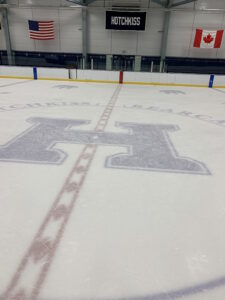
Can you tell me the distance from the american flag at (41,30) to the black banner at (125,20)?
Result: 426 cm

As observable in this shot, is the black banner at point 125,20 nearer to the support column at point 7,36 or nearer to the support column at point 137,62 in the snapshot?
the support column at point 137,62

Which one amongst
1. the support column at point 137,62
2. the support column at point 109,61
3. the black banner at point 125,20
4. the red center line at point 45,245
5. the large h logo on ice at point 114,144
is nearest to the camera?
the red center line at point 45,245

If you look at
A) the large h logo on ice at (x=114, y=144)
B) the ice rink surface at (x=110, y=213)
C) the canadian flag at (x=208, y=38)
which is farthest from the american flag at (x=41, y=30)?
the ice rink surface at (x=110, y=213)

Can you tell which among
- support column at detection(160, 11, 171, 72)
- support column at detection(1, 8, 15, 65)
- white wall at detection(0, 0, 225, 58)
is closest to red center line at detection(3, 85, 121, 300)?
support column at detection(160, 11, 171, 72)

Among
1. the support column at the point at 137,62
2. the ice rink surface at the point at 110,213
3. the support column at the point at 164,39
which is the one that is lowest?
the ice rink surface at the point at 110,213

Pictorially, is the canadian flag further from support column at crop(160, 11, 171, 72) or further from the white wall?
support column at crop(160, 11, 171, 72)

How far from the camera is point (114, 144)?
3.97 metres

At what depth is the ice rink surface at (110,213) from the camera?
1524 mm

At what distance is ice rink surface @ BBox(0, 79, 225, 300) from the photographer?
60.0 inches

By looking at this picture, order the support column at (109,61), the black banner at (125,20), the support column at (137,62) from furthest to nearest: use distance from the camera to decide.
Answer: the support column at (109,61), the support column at (137,62), the black banner at (125,20)

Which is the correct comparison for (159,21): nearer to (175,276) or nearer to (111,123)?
(111,123)

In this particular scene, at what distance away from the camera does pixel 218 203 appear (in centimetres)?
247

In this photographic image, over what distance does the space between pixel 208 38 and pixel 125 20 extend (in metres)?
6.18

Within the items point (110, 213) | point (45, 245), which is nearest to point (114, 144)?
point (110, 213)
